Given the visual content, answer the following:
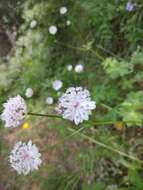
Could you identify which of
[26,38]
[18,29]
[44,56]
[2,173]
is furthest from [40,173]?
[18,29]

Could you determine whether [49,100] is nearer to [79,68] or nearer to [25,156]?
[79,68]

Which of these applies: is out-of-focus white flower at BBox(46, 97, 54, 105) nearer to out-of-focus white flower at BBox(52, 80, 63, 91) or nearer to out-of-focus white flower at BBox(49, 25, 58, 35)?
out-of-focus white flower at BBox(52, 80, 63, 91)

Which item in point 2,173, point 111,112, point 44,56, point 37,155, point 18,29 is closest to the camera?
point 37,155

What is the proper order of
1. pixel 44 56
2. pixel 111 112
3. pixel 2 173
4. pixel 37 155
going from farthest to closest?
pixel 44 56 < pixel 2 173 < pixel 111 112 < pixel 37 155

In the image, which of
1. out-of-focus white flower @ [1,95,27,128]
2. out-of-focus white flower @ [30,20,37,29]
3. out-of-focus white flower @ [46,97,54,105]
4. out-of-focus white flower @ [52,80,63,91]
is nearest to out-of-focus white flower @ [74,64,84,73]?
out-of-focus white flower @ [52,80,63,91]

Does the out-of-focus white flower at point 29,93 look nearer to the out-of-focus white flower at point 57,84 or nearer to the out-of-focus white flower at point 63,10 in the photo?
the out-of-focus white flower at point 57,84

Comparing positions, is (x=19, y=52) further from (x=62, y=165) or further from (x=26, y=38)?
(x=62, y=165)

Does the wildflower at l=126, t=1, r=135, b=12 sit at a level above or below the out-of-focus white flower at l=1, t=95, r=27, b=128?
above

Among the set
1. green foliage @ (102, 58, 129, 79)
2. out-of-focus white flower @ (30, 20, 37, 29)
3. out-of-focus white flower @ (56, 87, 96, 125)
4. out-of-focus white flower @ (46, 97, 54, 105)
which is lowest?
out-of-focus white flower @ (56, 87, 96, 125)
